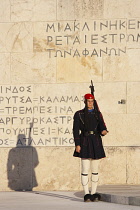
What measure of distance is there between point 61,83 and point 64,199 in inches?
117

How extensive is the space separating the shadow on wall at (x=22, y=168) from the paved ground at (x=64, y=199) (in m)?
0.59

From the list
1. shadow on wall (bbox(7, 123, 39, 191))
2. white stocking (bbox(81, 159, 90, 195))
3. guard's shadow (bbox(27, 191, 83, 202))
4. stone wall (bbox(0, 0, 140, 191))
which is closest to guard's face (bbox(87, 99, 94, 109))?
white stocking (bbox(81, 159, 90, 195))

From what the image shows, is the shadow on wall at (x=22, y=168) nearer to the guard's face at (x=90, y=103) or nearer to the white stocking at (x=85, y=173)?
the white stocking at (x=85, y=173)

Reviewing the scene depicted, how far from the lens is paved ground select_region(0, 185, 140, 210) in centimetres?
1110

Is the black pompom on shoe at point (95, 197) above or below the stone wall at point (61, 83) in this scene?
below

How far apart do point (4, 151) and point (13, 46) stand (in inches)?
86.9

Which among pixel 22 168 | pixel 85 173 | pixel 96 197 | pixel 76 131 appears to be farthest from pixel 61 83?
pixel 96 197

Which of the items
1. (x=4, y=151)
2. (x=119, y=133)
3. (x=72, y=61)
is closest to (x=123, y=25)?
(x=72, y=61)

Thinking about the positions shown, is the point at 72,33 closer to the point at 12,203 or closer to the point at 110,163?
the point at 110,163

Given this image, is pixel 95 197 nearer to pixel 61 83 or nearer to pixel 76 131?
pixel 76 131

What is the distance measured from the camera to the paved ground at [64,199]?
36.4ft

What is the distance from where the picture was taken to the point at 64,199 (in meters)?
12.6

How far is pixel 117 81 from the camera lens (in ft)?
47.6

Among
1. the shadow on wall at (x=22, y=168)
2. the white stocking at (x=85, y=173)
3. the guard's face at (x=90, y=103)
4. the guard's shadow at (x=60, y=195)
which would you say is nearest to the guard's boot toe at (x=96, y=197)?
the white stocking at (x=85, y=173)
